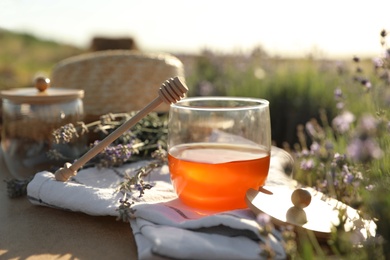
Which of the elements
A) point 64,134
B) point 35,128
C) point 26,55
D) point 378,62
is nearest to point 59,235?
point 64,134

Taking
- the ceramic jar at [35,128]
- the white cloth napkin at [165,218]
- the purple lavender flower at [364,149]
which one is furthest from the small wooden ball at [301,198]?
the ceramic jar at [35,128]

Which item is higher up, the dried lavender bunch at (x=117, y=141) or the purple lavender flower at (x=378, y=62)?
the purple lavender flower at (x=378, y=62)

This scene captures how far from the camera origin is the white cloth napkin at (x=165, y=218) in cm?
98

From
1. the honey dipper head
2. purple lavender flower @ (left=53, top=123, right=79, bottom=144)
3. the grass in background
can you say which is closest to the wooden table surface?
purple lavender flower @ (left=53, top=123, right=79, bottom=144)

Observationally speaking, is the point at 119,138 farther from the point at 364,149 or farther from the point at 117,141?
the point at 364,149

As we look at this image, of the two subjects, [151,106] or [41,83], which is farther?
[41,83]

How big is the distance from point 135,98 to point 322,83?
1.12m

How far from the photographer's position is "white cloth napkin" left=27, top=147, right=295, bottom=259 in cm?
98

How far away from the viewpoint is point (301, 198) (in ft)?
3.68

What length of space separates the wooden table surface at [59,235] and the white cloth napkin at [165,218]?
3 cm

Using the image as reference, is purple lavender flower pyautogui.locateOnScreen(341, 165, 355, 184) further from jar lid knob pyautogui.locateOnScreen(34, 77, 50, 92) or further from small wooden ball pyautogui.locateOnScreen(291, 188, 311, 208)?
jar lid knob pyautogui.locateOnScreen(34, 77, 50, 92)

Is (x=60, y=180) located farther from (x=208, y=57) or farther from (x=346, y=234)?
(x=208, y=57)

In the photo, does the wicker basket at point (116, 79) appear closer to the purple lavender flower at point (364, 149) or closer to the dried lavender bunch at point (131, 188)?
the dried lavender bunch at point (131, 188)

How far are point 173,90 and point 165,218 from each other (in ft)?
1.00
